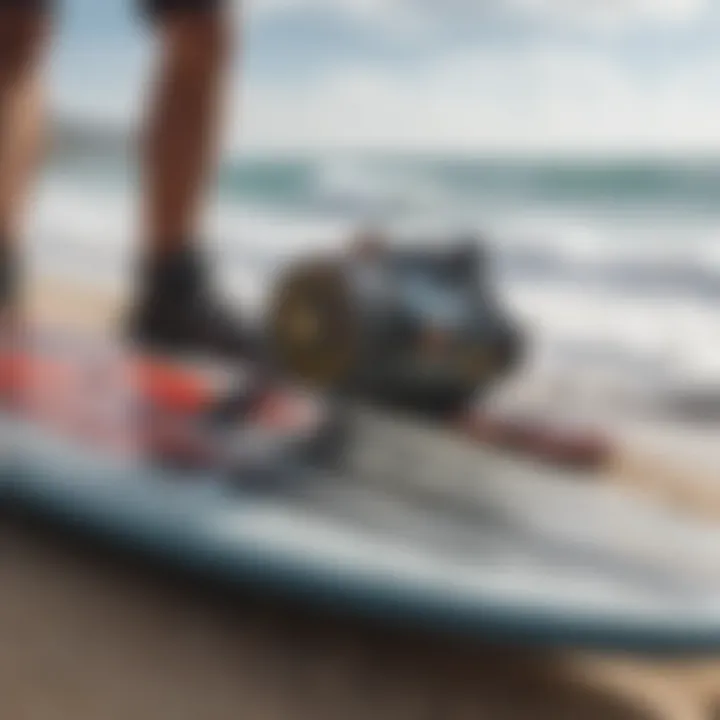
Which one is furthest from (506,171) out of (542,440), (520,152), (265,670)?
(265,670)

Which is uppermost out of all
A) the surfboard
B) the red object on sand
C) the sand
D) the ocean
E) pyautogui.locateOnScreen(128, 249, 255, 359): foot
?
the ocean

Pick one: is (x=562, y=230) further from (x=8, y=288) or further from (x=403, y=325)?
(x=8, y=288)

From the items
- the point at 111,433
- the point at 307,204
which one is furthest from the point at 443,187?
the point at 111,433

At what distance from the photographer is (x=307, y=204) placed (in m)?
0.59

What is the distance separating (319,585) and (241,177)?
0.63 feet

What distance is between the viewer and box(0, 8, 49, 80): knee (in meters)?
0.65

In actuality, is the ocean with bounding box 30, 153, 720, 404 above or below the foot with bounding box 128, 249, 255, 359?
above

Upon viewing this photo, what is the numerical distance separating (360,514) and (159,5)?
0.24m

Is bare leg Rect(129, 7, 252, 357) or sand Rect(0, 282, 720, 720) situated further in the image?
bare leg Rect(129, 7, 252, 357)

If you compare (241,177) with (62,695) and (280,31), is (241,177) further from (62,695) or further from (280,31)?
(62,695)

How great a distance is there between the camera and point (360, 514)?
555 millimetres

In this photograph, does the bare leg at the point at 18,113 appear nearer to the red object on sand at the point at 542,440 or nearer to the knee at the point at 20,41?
the knee at the point at 20,41

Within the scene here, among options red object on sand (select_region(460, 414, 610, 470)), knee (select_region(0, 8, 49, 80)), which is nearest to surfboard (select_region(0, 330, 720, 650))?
red object on sand (select_region(460, 414, 610, 470))

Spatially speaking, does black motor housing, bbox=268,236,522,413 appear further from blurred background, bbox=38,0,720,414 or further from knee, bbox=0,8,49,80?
knee, bbox=0,8,49,80
